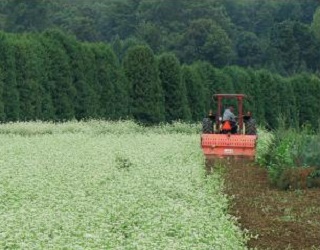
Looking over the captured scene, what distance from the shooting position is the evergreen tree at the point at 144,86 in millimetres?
43719

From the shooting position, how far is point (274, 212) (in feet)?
46.5

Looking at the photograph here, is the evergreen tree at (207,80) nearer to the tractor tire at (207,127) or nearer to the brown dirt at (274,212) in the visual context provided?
the tractor tire at (207,127)

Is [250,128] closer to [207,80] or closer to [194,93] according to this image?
[194,93]

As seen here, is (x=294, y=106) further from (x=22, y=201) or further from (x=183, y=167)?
(x=22, y=201)

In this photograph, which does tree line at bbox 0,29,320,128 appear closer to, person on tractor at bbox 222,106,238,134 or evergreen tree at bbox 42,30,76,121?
evergreen tree at bbox 42,30,76,121

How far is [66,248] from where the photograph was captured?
33.7 feet

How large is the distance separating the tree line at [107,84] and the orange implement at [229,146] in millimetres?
9718

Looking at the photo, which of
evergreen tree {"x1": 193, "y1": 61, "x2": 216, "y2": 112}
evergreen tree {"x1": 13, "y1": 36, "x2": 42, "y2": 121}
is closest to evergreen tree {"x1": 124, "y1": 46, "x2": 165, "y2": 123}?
evergreen tree {"x1": 193, "y1": 61, "x2": 216, "y2": 112}

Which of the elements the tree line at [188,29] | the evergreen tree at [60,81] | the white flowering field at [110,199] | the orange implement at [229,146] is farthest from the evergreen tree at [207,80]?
the tree line at [188,29]

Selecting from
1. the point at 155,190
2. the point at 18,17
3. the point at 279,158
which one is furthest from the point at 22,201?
the point at 18,17

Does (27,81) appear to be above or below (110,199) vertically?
below

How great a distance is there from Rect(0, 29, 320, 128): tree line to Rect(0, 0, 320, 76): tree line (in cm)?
4208

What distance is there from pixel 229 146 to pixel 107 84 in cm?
1935

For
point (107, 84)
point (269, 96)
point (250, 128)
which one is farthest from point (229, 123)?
point (269, 96)
